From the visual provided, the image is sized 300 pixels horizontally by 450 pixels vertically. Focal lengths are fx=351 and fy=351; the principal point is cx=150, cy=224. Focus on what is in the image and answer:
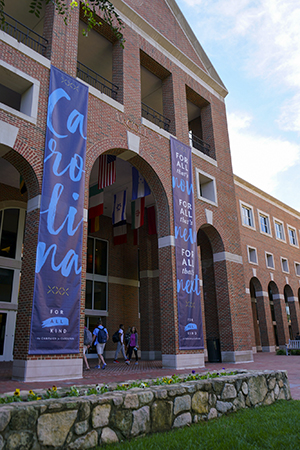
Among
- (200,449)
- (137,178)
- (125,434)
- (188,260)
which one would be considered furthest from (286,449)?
(137,178)

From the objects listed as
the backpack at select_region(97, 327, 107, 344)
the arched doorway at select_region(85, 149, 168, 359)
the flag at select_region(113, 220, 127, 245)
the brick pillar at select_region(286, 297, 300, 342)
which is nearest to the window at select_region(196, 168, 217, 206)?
the arched doorway at select_region(85, 149, 168, 359)

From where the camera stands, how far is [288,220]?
3803cm

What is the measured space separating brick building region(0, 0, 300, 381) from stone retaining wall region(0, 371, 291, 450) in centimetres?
491

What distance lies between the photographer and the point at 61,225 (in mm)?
10430

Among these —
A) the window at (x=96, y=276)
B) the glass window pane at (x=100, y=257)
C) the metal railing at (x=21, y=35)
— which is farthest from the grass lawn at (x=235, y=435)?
the glass window pane at (x=100, y=257)

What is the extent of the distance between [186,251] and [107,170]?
15.7 feet

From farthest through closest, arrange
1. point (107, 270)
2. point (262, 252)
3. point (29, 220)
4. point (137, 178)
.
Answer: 1. point (262, 252)
2. point (107, 270)
3. point (137, 178)
4. point (29, 220)

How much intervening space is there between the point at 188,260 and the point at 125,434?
10418 mm

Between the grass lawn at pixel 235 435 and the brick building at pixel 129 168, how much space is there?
5239 millimetres

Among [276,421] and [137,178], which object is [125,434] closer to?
[276,421]

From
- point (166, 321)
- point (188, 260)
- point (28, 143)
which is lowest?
point (166, 321)

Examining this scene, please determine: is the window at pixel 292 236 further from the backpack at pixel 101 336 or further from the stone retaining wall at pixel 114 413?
the stone retaining wall at pixel 114 413

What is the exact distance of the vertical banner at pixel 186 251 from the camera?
543 inches

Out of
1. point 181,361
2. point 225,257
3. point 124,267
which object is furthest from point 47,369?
point 124,267
